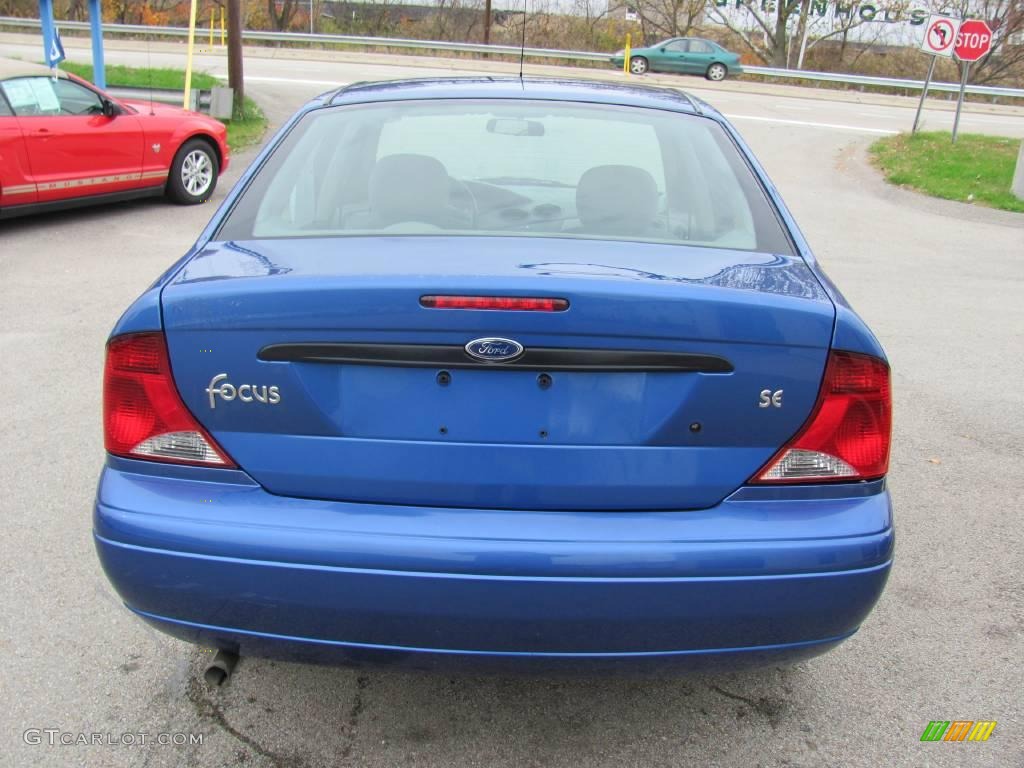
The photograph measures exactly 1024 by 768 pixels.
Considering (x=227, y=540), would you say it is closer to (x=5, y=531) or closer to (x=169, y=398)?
(x=169, y=398)

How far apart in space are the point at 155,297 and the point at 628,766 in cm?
170

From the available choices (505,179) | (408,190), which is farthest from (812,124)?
(408,190)

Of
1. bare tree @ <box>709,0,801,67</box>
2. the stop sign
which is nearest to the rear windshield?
the stop sign

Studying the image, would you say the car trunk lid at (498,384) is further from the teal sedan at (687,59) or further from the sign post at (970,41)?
the teal sedan at (687,59)

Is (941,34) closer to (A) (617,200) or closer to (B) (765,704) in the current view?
(A) (617,200)

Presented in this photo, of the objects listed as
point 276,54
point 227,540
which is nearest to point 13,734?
point 227,540

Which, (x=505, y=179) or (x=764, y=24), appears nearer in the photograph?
(x=505, y=179)

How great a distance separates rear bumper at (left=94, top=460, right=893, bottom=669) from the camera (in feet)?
6.92

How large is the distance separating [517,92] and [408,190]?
2.14 ft

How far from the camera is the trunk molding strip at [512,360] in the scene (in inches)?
84.0

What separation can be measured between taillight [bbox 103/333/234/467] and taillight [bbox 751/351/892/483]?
4.29ft

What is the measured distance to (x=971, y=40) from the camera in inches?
637

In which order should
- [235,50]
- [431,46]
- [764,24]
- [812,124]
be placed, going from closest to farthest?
[235,50] → [812,124] → [431,46] → [764,24]

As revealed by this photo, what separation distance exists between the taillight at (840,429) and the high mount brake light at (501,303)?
627 mm
